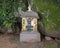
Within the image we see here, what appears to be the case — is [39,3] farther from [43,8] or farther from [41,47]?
[41,47]

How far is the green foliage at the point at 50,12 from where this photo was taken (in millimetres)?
5594

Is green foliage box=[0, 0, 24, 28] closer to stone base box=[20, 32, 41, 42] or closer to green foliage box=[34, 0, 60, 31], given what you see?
stone base box=[20, 32, 41, 42]

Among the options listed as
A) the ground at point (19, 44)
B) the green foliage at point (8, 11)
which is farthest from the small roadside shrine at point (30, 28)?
the green foliage at point (8, 11)

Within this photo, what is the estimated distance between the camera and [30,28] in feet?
19.0

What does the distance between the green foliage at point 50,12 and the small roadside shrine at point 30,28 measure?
0.27 m

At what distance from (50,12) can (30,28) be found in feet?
2.65

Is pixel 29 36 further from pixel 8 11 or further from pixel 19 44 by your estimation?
pixel 8 11

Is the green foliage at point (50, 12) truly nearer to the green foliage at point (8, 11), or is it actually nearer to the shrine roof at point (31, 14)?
the shrine roof at point (31, 14)

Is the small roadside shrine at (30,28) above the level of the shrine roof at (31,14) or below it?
below

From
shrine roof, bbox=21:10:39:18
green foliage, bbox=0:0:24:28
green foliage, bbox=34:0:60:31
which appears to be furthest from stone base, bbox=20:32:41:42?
green foliage, bbox=0:0:24:28

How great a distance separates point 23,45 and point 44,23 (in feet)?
3.22

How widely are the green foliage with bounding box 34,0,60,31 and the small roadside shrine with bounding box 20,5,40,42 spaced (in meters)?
0.27

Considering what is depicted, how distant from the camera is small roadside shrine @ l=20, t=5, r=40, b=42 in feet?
18.6

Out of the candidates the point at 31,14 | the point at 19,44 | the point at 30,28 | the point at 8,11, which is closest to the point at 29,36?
the point at 30,28
